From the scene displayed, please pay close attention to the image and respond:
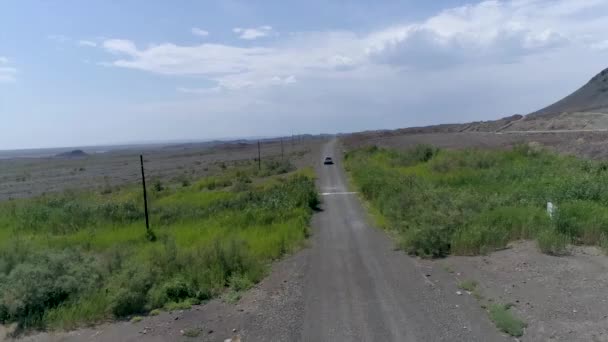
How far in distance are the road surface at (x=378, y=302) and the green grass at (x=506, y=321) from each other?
0.16m

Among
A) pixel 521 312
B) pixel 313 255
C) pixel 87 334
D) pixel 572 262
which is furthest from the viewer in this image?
pixel 313 255

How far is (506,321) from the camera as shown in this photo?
727cm

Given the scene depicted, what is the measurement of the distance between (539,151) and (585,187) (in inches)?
785

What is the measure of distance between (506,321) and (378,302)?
230 centimetres

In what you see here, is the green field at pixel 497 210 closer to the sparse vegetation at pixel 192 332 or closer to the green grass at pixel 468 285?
the green grass at pixel 468 285

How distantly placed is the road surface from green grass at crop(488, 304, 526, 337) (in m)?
0.16

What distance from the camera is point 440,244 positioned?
491 inches

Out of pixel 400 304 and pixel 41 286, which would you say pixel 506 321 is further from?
pixel 41 286

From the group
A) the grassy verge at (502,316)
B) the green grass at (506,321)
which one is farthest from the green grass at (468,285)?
the green grass at (506,321)

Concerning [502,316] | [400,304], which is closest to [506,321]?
[502,316]

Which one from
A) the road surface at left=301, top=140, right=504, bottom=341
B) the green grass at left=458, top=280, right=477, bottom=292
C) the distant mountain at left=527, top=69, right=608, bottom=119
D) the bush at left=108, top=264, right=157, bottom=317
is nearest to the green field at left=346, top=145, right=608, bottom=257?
the road surface at left=301, top=140, right=504, bottom=341

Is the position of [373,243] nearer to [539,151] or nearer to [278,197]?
[278,197]

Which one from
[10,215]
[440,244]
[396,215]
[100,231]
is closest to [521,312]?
[440,244]

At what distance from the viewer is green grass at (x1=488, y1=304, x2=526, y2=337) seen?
7051mm
